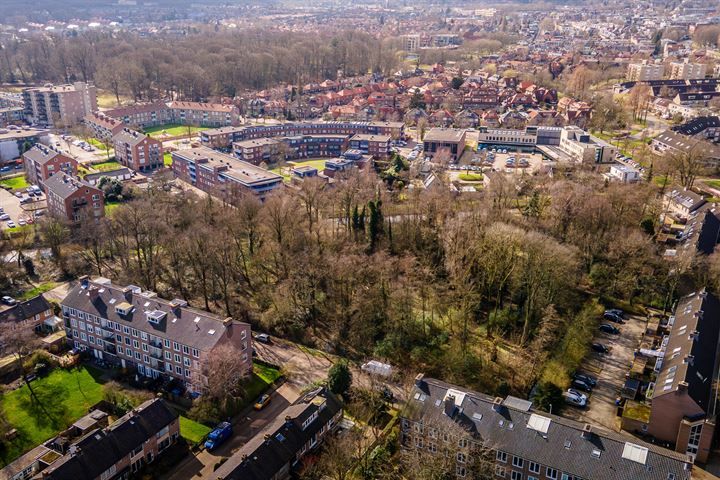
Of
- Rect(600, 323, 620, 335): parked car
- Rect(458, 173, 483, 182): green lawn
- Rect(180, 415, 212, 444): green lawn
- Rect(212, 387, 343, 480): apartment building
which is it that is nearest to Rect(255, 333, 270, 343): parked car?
Rect(180, 415, 212, 444): green lawn

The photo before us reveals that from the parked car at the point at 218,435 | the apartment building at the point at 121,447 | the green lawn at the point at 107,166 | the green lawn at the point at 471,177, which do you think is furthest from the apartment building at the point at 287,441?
the green lawn at the point at 107,166

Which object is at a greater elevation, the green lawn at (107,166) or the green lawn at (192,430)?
the green lawn at (192,430)

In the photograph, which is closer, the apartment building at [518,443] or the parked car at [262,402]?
the apartment building at [518,443]

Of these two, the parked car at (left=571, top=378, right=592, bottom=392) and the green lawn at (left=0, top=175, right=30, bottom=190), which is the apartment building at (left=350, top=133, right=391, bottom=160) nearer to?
the green lawn at (left=0, top=175, right=30, bottom=190)

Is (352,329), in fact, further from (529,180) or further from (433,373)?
(529,180)

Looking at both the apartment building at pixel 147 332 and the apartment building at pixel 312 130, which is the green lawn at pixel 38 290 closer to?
the apartment building at pixel 147 332

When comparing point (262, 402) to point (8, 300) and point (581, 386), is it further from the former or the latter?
point (8, 300)

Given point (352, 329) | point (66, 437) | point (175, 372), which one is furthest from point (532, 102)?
point (66, 437)
